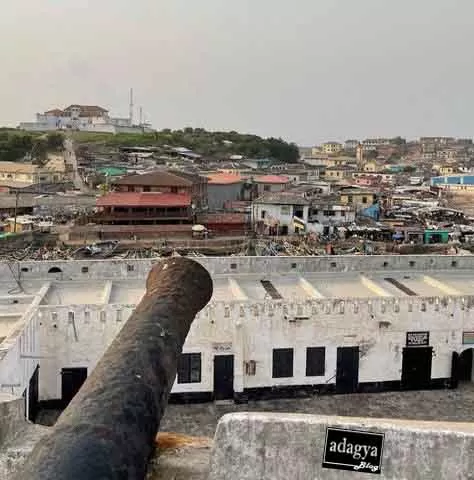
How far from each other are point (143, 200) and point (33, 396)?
2582 centimetres

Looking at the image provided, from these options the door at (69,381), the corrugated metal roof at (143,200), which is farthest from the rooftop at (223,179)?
the door at (69,381)

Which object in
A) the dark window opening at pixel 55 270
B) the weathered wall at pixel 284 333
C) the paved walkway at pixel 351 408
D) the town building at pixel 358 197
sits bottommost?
the paved walkway at pixel 351 408

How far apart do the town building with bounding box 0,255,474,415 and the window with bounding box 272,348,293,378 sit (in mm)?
21

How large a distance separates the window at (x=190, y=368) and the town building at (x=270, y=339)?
2 cm

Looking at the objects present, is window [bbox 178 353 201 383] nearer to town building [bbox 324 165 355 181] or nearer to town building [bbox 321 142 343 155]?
town building [bbox 324 165 355 181]

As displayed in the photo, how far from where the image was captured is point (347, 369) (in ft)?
45.8

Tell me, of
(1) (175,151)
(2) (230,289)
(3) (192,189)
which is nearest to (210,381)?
(2) (230,289)

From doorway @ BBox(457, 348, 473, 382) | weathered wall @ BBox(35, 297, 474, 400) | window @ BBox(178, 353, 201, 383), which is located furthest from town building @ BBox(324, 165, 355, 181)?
window @ BBox(178, 353, 201, 383)

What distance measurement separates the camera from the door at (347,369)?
45.6 ft

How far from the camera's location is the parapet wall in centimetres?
1655

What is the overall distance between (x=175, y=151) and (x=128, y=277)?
60948 mm

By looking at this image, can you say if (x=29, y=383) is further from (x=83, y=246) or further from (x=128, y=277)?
(x=83, y=246)

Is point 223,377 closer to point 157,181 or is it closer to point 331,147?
point 157,181

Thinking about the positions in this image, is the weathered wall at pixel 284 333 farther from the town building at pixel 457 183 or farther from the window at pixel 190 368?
the town building at pixel 457 183
